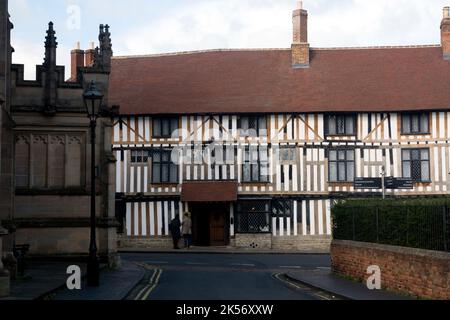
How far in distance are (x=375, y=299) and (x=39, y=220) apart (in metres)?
12.3

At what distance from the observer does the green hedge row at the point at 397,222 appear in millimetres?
16766

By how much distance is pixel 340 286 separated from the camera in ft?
65.5

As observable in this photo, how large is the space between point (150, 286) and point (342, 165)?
23.2 metres

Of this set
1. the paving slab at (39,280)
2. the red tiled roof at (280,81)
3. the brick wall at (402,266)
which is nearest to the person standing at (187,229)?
the red tiled roof at (280,81)

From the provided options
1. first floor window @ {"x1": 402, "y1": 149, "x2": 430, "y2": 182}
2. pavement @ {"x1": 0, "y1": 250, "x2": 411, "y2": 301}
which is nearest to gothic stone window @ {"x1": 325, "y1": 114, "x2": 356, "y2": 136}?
first floor window @ {"x1": 402, "y1": 149, "x2": 430, "y2": 182}

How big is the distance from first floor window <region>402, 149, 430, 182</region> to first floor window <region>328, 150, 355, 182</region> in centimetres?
263

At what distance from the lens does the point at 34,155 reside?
83.5 feet

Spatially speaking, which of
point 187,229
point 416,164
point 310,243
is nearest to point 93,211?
point 187,229

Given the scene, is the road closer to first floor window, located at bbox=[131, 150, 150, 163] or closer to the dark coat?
the dark coat

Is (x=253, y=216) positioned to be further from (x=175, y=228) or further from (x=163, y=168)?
(x=163, y=168)

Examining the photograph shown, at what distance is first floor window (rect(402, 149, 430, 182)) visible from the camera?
41.4 meters
